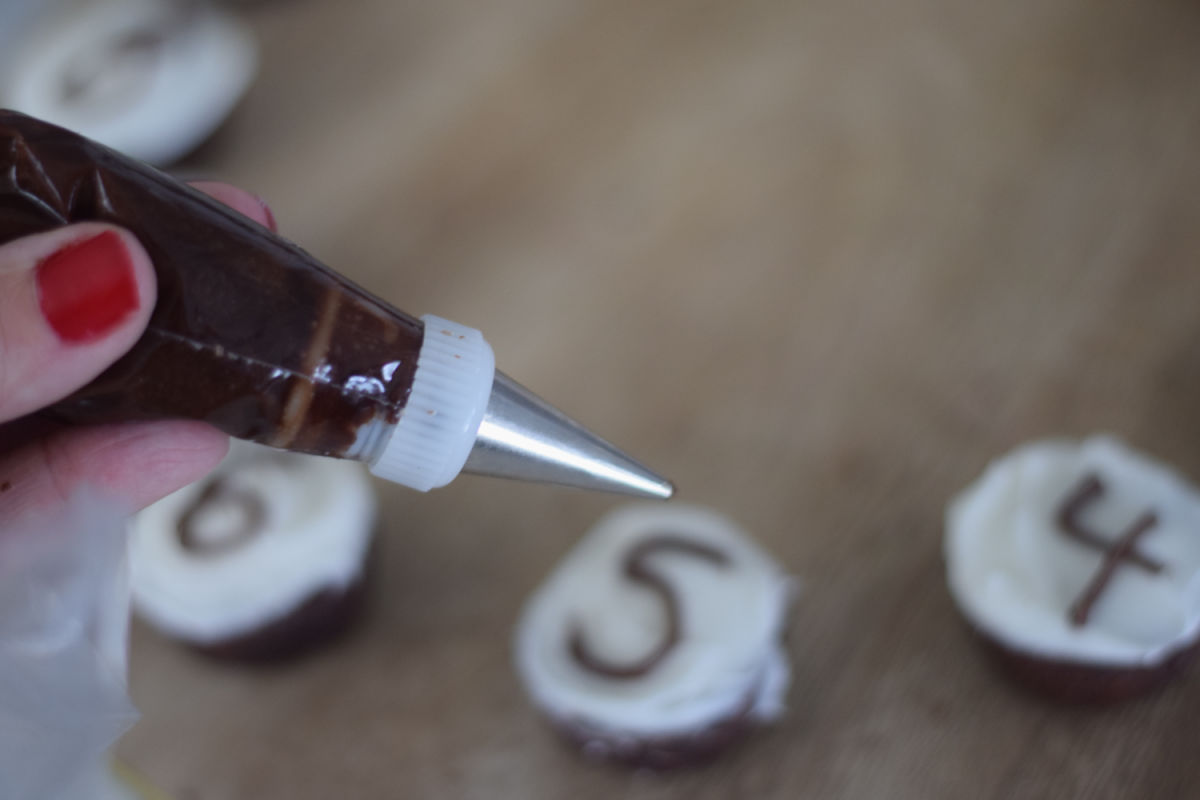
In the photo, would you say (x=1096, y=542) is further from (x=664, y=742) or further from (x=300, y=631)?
(x=300, y=631)

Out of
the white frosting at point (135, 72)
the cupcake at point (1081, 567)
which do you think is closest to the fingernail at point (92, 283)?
the cupcake at point (1081, 567)

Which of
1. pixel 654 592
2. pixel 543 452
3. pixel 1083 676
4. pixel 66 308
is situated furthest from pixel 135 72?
pixel 1083 676

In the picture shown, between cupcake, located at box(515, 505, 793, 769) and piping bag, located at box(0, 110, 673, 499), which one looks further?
cupcake, located at box(515, 505, 793, 769)

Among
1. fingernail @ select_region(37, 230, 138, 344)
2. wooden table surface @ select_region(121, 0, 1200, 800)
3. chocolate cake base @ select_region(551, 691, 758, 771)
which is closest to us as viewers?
fingernail @ select_region(37, 230, 138, 344)

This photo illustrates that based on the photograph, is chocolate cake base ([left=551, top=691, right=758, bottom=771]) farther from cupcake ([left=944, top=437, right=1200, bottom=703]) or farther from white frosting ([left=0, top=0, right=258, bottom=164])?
white frosting ([left=0, top=0, right=258, bottom=164])

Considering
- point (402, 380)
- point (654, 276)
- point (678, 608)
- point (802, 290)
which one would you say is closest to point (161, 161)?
point (654, 276)

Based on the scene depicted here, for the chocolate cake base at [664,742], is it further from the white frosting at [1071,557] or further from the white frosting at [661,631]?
the white frosting at [1071,557]

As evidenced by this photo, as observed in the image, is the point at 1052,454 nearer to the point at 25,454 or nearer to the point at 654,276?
the point at 654,276

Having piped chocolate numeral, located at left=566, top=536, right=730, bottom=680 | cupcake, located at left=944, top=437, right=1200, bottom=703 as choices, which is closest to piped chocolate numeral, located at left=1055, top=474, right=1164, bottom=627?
cupcake, located at left=944, top=437, right=1200, bottom=703
